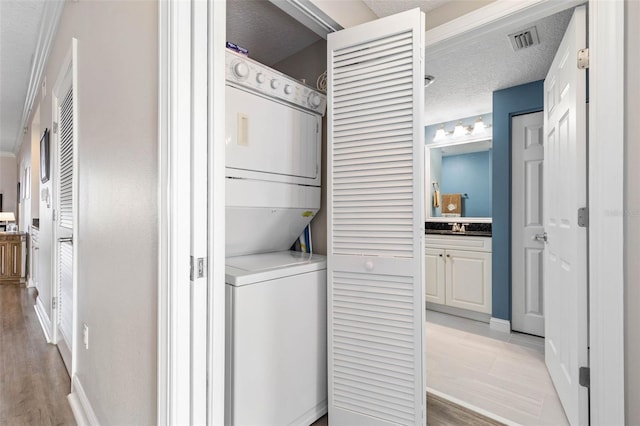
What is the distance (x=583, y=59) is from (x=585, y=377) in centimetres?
142

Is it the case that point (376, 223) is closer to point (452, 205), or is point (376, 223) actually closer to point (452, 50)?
point (452, 50)

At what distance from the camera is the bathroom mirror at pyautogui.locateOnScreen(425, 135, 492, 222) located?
3836mm

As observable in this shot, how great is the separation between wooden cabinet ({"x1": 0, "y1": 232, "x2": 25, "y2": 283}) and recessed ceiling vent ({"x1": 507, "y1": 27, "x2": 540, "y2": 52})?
21.9 ft

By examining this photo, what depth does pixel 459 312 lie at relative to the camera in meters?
3.51

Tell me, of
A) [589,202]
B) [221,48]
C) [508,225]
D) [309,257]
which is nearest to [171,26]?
[221,48]

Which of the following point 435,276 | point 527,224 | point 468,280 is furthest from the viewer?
point 435,276

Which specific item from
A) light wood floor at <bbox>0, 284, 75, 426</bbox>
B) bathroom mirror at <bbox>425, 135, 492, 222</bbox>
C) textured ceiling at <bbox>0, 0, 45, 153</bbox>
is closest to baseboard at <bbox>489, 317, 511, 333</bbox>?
bathroom mirror at <bbox>425, 135, 492, 222</bbox>

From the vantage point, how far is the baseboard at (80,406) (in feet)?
5.18

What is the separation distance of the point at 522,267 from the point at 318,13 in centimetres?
275

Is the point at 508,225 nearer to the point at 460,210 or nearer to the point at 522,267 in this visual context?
the point at 522,267

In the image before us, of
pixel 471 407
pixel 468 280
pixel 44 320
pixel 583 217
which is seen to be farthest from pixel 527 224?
pixel 44 320

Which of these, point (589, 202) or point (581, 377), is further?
point (581, 377)

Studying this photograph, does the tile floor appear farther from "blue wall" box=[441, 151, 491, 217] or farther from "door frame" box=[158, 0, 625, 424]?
"blue wall" box=[441, 151, 491, 217]

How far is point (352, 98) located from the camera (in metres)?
1.61
